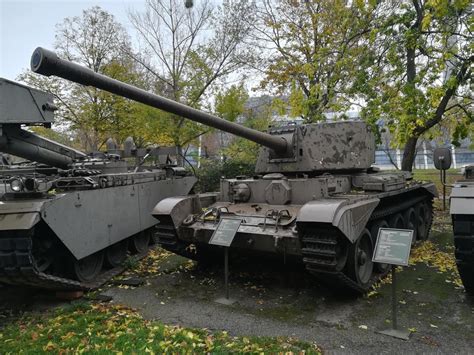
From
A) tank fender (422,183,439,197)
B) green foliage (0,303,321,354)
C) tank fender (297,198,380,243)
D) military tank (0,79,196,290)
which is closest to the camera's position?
green foliage (0,303,321,354)

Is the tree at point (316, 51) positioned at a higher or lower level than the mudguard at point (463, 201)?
higher

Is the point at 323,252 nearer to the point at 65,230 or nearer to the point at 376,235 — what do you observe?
the point at 376,235

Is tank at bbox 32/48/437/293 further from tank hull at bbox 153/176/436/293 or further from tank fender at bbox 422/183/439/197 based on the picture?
tank fender at bbox 422/183/439/197

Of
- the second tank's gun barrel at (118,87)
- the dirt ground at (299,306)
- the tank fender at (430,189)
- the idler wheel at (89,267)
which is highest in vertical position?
the second tank's gun barrel at (118,87)

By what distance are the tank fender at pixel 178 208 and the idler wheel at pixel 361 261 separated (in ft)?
9.50

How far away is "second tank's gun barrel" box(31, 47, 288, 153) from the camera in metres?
3.99

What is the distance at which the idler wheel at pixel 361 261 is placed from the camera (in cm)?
614

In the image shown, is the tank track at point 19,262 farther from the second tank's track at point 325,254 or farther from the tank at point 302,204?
the second tank's track at point 325,254

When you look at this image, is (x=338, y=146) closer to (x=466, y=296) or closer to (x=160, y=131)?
(x=466, y=296)

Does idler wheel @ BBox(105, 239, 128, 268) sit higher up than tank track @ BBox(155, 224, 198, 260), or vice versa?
tank track @ BBox(155, 224, 198, 260)

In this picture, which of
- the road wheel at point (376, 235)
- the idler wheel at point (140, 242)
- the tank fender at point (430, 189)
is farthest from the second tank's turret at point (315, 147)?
the idler wheel at point (140, 242)

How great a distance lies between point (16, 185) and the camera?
598cm

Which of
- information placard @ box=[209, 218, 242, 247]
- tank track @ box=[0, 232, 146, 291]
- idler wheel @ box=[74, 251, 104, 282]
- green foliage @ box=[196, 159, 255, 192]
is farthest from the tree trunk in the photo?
tank track @ box=[0, 232, 146, 291]

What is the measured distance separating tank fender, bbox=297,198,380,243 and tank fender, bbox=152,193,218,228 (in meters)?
2.42
